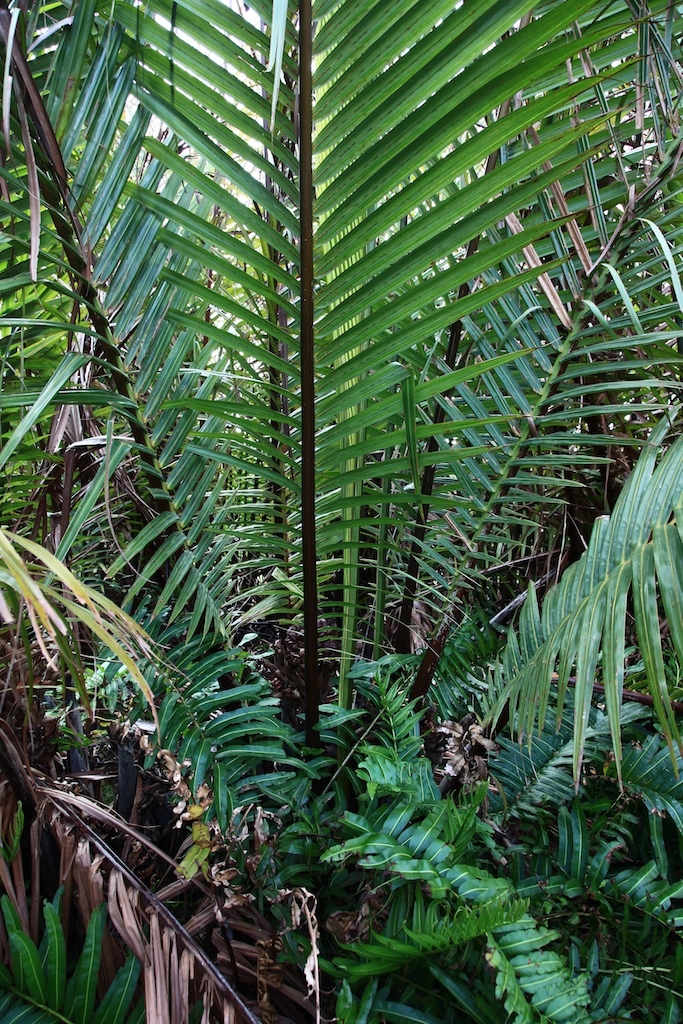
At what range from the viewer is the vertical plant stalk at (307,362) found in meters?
0.61

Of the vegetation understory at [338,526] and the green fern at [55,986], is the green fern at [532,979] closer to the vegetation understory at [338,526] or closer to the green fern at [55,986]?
the vegetation understory at [338,526]

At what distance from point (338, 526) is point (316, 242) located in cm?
33

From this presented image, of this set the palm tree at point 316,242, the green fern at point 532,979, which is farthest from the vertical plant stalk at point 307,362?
the green fern at point 532,979

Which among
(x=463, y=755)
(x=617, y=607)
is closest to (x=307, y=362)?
(x=617, y=607)

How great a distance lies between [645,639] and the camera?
55 cm

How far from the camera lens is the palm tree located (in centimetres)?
59

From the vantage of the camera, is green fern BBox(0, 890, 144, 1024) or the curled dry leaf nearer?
green fern BBox(0, 890, 144, 1024)

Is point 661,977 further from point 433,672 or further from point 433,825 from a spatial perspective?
point 433,672

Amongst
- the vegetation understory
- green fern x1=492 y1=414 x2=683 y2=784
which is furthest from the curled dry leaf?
green fern x1=492 y1=414 x2=683 y2=784

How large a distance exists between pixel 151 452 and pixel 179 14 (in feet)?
1.42

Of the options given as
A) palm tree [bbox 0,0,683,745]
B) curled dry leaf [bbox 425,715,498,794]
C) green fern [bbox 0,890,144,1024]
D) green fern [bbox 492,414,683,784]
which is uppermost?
palm tree [bbox 0,0,683,745]

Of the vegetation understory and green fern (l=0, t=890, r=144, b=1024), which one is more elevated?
the vegetation understory

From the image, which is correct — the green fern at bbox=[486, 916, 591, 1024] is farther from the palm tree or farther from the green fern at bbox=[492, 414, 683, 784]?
the palm tree

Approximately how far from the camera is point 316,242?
2.29 feet
